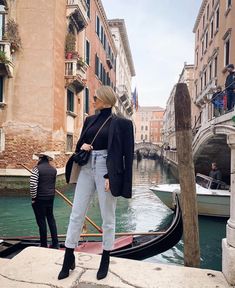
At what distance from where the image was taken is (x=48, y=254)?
7.34ft

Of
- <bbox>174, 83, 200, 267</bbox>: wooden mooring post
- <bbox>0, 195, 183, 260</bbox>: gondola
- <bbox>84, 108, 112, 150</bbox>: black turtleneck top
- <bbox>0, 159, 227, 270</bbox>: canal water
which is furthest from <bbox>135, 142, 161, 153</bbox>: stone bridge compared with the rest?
<bbox>84, 108, 112, 150</bbox>: black turtleneck top

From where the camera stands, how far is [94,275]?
191cm

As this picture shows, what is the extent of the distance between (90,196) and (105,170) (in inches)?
8.6

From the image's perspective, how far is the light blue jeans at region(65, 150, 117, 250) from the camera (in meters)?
1.85

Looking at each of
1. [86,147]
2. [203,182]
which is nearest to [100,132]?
[86,147]

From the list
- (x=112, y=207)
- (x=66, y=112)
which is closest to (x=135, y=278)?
(x=112, y=207)

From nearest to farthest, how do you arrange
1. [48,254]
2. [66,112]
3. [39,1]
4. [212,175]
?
[48,254]
[212,175]
[39,1]
[66,112]

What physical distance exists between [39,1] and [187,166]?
27.7 ft

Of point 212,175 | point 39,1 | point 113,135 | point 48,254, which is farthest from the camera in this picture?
point 39,1

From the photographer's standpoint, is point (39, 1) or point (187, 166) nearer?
point (187, 166)

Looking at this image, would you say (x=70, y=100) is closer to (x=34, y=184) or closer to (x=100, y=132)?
(x=34, y=184)

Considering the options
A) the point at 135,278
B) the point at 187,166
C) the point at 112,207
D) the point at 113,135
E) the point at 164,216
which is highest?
the point at 113,135

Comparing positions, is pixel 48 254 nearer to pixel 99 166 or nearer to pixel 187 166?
pixel 99 166

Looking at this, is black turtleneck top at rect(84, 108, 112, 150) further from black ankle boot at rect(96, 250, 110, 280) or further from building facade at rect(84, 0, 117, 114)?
building facade at rect(84, 0, 117, 114)
